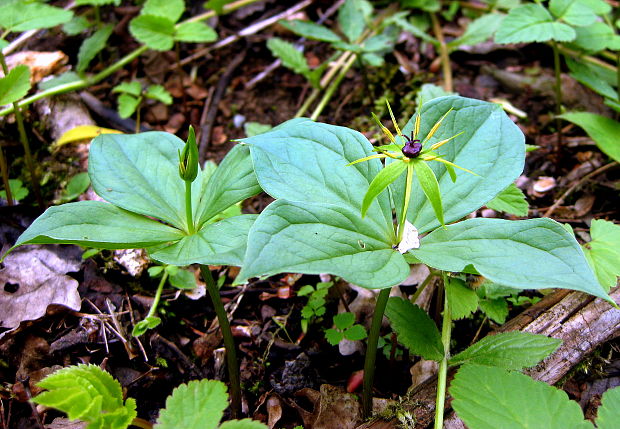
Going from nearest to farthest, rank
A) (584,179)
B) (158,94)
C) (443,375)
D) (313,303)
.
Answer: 1. (443,375)
2. (313,303)
3. (584,179)
4. (158,94)

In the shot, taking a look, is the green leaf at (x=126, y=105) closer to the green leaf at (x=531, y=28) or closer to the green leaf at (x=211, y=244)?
the green leaf at (x=211, y=244)

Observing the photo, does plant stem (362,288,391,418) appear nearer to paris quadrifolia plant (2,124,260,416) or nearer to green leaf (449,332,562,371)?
green leaf (449,332,562,371)

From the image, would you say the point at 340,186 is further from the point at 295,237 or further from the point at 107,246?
the point at 107,246

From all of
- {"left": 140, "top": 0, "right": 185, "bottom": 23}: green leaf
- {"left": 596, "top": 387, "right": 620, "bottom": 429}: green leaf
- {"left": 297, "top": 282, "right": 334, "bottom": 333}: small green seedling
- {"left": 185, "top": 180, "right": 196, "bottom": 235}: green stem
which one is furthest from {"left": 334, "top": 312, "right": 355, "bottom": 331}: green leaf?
{"left": 140, "top": 0, "right": 185, "bottom": 23}: green leaf

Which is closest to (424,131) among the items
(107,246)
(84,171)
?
(107,246)

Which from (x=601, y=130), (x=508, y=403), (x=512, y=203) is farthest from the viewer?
(x=601, y=130)

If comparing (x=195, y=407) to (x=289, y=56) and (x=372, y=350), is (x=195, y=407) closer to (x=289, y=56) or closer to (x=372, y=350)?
(x=372, y=350)

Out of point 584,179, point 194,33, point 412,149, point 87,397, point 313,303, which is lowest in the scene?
point 584,179

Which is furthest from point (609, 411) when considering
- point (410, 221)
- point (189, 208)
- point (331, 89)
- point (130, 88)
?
point (130, 88)

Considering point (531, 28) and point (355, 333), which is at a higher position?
point (531, 28)
